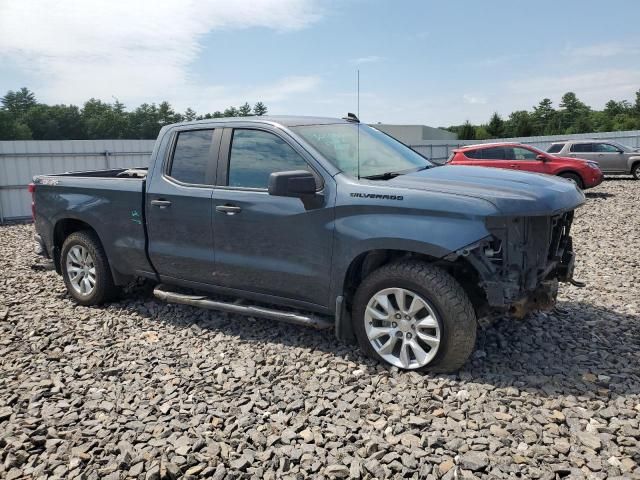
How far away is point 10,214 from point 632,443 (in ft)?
46.9

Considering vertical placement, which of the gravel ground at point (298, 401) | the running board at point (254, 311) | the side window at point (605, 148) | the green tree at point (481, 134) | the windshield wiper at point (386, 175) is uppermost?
the green tree at point (481, 134)

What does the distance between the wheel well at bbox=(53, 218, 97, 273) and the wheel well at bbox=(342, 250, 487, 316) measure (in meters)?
3.18

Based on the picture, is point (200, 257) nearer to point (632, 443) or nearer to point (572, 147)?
point (632, 443)

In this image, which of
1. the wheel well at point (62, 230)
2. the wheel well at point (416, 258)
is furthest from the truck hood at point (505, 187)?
the wheel well at point (62, 230)

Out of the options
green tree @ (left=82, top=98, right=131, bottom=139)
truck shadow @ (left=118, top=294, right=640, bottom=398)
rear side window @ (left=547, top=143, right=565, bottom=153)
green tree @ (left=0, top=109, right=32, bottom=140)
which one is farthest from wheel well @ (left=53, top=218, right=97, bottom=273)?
green tree @ (left=82, top=98, right=131, bottom=139)

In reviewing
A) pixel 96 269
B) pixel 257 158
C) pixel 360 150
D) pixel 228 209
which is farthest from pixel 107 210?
pixel 360 150

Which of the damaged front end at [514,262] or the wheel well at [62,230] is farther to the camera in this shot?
the wheel well at [62,230]

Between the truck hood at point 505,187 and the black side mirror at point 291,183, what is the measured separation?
1.87 feet

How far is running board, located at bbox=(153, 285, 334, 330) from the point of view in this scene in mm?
4078

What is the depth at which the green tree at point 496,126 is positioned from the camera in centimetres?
6538

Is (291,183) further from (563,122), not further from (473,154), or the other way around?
(563,122)

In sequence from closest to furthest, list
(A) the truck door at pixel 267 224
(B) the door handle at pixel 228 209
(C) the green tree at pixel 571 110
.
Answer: (A) the truck door at pixel 267 224 < (B) the door handle at pixel 228 209 < (C) the green tree at pixel 571 110

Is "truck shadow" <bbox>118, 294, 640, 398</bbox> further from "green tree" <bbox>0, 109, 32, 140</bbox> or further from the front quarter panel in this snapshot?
"green tree" <bbox>0, 109, 32, 140</bbox>

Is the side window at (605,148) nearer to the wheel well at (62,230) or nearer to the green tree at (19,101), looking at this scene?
the wheel well at (62,230)
